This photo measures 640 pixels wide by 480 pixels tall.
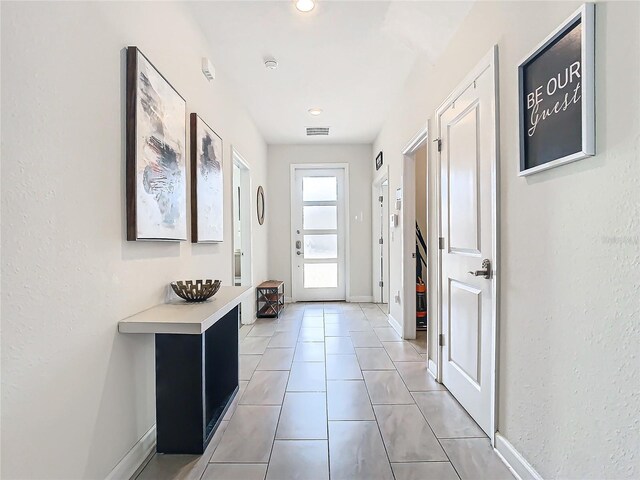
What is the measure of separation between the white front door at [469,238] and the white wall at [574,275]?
139 mm

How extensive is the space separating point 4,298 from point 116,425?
841 mm

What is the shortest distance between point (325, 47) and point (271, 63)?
1.66 feet

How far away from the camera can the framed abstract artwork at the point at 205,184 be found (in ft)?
7.89

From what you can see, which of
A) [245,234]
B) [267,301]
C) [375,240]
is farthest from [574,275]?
[375,240]

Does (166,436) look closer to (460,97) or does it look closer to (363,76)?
(460,97)

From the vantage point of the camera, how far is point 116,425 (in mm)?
1508

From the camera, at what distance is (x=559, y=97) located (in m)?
1.28

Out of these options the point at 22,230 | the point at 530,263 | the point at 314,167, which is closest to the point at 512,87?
the point at 530,263

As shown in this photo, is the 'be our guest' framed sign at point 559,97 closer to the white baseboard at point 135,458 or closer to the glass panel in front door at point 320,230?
the white baseboard at point 135,458

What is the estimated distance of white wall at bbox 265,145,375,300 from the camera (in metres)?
5.79

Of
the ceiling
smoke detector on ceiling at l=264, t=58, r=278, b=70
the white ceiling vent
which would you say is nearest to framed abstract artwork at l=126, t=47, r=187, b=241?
the ceiling

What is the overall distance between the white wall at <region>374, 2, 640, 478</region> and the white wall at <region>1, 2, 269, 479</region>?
5.89 feet

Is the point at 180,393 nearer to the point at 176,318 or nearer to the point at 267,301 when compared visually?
the point at 176,318

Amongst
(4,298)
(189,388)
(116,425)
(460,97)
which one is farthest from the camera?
(460,97)
